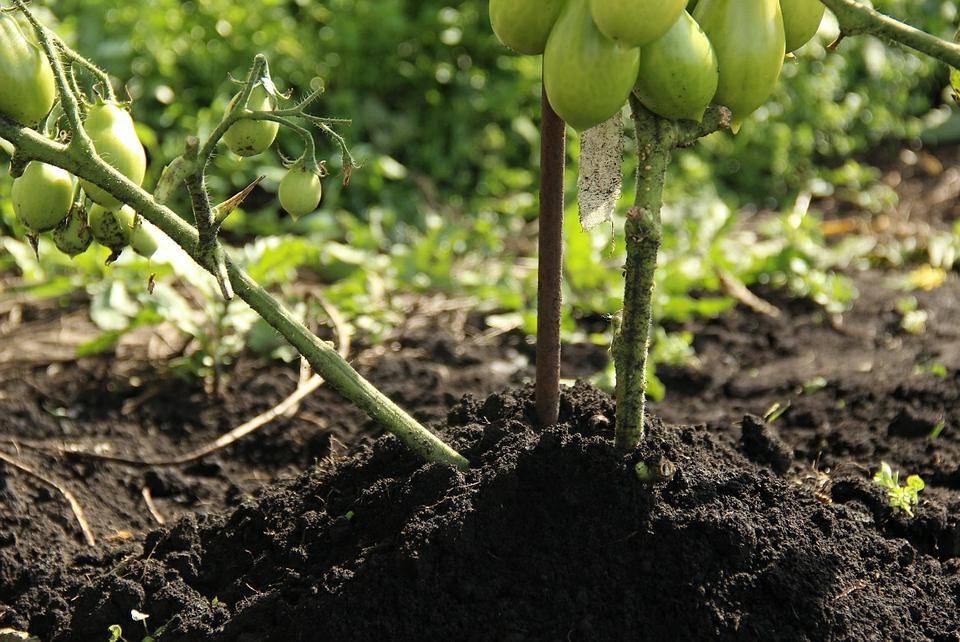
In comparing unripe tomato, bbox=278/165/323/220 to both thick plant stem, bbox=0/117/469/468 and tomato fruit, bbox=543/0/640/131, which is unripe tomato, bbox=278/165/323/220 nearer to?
thick plant stem, bbox=0/117/469/468

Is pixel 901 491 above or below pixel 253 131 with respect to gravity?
below

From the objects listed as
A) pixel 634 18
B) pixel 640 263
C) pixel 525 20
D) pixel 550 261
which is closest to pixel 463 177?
pixel 550 261

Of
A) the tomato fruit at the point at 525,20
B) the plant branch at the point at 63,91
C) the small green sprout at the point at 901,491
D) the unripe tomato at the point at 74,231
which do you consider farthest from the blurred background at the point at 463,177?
the tomato fruit at the point at 525,20

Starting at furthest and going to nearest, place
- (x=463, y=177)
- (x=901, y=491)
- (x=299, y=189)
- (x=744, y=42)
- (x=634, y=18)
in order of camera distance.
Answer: (x=463, y=177), (x=901, y=491), (x=299, y=189), (x=744, y=42), (x=634, y=18)

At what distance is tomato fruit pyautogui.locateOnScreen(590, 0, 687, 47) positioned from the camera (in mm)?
1252

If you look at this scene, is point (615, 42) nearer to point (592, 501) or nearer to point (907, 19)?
point (592, 501)

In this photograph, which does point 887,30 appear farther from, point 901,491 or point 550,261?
point 901,491

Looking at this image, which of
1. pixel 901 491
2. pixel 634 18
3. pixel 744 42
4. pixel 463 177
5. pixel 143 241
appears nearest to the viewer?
pixel 634 18

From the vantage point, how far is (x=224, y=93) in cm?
454

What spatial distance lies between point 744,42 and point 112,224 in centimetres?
96

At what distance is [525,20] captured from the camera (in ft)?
4.57

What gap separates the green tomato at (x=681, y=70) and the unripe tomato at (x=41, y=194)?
83 cm

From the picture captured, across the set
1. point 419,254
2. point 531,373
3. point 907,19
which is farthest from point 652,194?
point 907,19

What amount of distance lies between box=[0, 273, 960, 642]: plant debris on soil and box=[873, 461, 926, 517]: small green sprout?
0.02 meters
